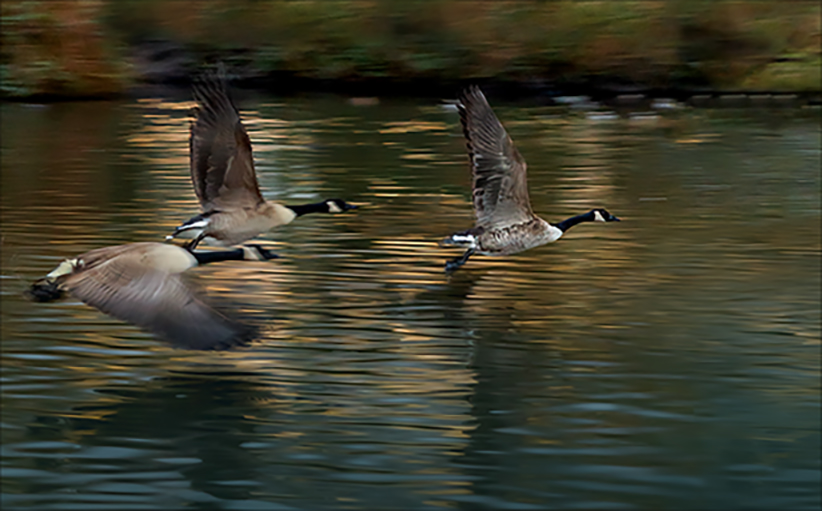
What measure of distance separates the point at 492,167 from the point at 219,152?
7.63 feet

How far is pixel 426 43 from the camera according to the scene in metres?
44.2

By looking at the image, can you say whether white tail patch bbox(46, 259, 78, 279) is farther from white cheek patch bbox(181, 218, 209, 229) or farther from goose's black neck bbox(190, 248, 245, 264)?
white cheek patch bbox(181, 218, 209, 229)

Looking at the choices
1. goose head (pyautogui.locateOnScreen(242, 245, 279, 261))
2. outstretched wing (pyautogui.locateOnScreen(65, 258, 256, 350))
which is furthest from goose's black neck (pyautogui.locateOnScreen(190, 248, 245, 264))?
outstretched wing (pyautogui.locateOnScreen(65, 258, 256, 350))

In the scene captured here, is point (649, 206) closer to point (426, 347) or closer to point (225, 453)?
point (426, 347)

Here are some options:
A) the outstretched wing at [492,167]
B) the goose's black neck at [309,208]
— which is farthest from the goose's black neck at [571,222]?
the goose's black neck at [309,208]

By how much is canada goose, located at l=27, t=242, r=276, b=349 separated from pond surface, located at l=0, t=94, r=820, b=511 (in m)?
0.75

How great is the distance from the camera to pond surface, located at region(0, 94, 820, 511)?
779 centimetres

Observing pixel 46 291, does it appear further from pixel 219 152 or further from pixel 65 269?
pixel 219 152

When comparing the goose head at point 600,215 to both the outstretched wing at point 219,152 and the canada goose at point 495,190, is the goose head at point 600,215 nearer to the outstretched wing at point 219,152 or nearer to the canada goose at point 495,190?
the canada goose at point 495,190

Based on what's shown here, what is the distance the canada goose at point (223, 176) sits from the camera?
11.0 meters

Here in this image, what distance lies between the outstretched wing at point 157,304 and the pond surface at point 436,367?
0.73 metres

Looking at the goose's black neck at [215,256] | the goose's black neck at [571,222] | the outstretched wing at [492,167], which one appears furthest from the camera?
the goose's black neck at [571,222]

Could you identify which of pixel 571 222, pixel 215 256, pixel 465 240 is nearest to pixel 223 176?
pixel 215 256

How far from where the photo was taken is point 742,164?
2270cm
